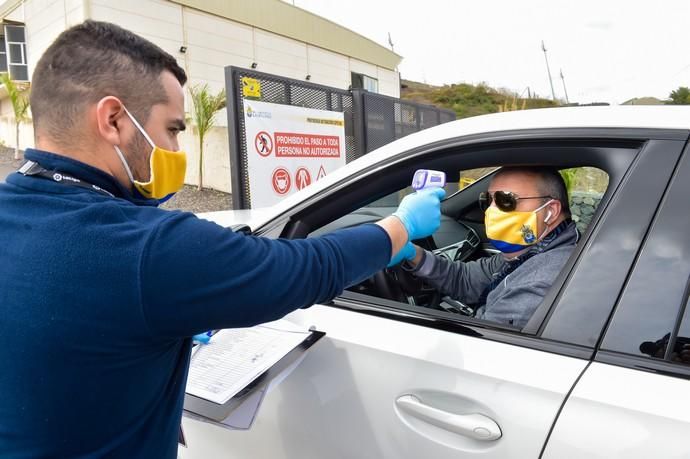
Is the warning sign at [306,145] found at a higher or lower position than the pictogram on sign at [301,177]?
higher

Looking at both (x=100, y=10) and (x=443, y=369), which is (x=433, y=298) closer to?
(x=443, y=369)

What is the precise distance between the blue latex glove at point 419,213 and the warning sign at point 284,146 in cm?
406

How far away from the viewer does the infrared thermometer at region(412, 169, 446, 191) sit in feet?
5.30

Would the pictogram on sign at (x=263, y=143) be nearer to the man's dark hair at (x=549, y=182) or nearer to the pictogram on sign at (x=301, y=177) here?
the pictogram on sign at (x=301, y=177)

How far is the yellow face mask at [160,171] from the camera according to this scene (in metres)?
1.18

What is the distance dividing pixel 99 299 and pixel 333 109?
621 centimetres

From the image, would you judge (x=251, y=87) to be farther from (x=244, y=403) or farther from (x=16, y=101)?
(x=16, y=101)

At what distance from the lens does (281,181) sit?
5773 mm

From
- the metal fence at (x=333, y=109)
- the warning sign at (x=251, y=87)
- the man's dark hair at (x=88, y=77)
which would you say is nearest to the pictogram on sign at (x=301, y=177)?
the metal fence at (x=333, y=109)

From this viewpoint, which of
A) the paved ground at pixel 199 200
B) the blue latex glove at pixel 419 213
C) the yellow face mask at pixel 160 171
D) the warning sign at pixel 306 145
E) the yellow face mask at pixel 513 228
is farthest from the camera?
the paved ground at pixel 199 200

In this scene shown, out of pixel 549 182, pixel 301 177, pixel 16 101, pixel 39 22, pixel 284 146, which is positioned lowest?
pixel 549 182

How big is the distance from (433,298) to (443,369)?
1.04m

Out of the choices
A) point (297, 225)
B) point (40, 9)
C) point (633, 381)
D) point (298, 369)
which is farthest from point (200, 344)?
point (40, 9)

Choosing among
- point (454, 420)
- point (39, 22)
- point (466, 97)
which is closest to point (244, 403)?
point (454, 420)
